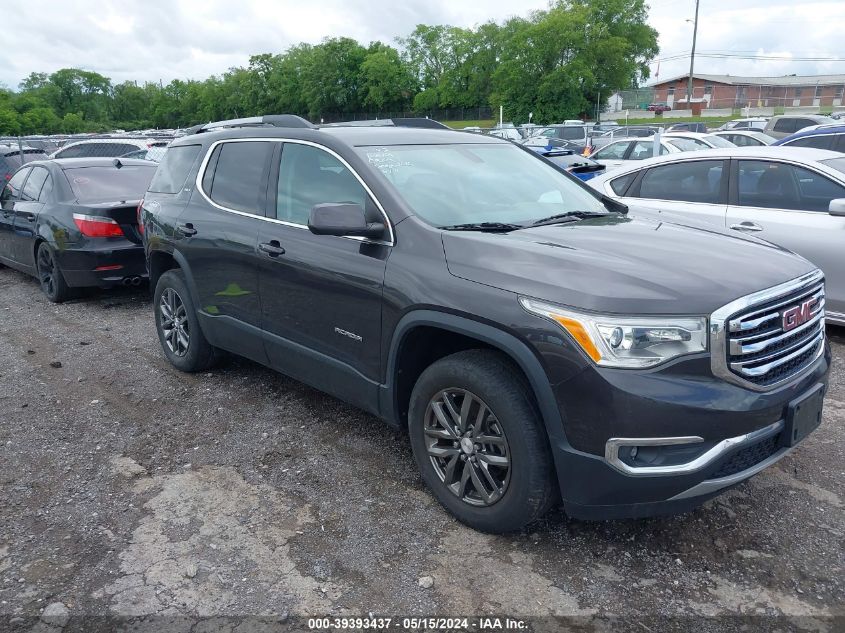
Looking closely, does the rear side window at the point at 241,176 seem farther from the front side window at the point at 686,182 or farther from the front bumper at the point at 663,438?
the front side window at the point at 686,182

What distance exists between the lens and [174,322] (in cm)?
544

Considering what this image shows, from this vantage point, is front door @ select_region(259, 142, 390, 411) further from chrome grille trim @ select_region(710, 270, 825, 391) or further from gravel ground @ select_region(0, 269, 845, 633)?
chrome grille trim @ select_region(710, 270, 825, 391)

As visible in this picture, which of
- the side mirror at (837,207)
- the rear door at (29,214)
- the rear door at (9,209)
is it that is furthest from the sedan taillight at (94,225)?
the side mirror at (837,207)

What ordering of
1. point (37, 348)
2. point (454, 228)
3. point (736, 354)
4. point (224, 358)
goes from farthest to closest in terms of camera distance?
point (37, 348)
point (224, 358)
point (454, 228)
point (736, 354)

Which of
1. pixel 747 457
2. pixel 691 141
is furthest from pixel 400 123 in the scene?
pixel 691 141

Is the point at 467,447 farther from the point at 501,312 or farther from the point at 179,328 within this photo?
the point at 179,328

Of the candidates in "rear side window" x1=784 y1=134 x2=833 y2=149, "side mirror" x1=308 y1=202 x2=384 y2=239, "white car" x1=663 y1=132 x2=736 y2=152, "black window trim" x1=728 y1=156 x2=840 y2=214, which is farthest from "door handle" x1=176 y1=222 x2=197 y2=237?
"white car" x1=663 y1=132 x2=736 y2=152

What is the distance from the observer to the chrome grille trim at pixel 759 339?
2.65m

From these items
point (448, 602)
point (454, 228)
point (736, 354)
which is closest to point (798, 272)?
point (736, 354)

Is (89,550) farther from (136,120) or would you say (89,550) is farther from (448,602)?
(136,120)

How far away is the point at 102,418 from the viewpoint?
185 inches

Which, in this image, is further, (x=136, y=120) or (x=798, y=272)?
(x=136, y=120)

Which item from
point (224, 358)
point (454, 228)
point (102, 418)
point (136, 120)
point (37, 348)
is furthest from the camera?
point (136, 120)

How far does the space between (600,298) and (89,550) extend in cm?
252
